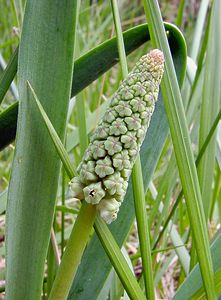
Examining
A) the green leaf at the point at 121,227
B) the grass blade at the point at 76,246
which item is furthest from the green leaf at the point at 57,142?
the green leaf at the point at 121,227

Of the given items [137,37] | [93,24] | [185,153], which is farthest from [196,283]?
[93,24]

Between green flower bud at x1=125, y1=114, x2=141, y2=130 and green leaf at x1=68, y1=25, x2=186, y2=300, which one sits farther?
green leaf at x1=68, y1=25, x2=186, y2=300

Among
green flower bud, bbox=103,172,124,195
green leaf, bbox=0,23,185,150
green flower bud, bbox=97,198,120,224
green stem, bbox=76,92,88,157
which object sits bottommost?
green flower bud, bbox=97,198,120,224

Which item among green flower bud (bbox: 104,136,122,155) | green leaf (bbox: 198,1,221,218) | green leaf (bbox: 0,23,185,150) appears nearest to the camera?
green flower bud (bbox: 104,136,122,155)

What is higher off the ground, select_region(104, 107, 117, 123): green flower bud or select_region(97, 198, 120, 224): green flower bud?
select_region(104, 107, 117, 123): green flower bud

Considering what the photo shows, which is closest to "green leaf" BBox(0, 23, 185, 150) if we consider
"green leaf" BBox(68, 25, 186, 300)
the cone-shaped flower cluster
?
"green leaf" BBox(68, 25, 186, 300)

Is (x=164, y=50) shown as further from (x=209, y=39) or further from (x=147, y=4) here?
(x=209, y=39)

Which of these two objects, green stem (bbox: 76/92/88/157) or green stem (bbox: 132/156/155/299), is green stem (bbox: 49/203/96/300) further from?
green stem (bbox: 76/92/88/157)
